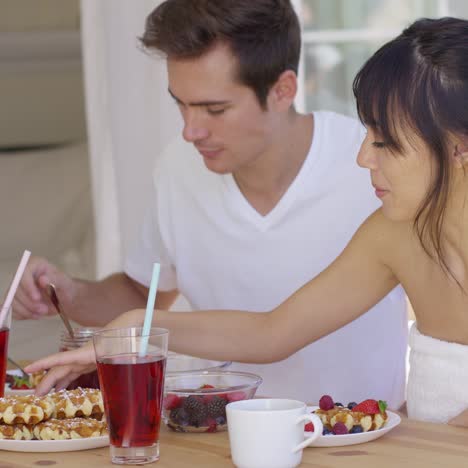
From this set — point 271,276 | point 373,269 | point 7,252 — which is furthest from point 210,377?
point 7,252

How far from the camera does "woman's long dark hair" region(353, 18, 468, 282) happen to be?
61.7 inches

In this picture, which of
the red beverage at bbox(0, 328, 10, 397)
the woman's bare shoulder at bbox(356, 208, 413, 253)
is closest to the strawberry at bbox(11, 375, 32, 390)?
the red beverage at bbox(0, 328, 10, 397)

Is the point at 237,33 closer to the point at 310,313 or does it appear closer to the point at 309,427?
the point at 310,313

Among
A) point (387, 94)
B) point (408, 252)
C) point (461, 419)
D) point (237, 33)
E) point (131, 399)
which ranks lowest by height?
point (461, 419)

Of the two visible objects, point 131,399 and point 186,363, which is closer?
point 131,399

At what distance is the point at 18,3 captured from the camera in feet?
10.7

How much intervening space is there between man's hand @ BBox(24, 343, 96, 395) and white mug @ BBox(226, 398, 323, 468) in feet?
1.13

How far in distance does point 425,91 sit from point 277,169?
2.32 ft

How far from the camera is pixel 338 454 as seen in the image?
4.26ft

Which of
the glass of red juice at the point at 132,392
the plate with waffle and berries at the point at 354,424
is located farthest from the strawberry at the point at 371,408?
the glass of red juice at the point at 132,392

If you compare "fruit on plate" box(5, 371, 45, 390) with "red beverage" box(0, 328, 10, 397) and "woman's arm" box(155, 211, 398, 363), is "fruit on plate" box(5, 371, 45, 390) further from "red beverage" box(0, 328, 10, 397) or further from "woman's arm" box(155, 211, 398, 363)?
"woman's arm" box(155, 211, 398, 363)

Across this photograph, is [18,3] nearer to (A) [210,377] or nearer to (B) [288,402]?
(A) [210,377]

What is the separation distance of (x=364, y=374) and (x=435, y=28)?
0.86 metres

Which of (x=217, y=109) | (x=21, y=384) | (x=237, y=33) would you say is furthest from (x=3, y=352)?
(x=237, y=33)
